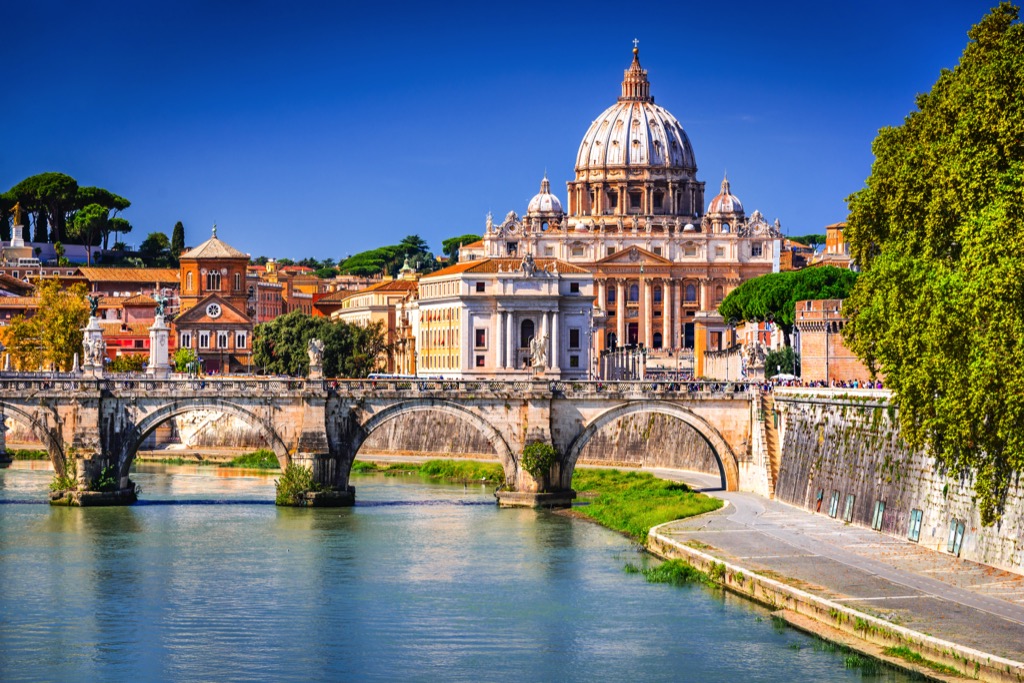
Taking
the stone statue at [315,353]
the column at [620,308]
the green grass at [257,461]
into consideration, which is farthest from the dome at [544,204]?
the stone statue at [315,353]

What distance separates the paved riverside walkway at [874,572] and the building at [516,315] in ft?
221

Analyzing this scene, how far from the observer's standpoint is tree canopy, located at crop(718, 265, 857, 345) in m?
97.4

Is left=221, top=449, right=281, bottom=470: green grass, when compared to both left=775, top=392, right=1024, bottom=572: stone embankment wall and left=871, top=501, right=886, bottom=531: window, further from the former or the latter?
left=871, top=501, right=886, bottom=531: window

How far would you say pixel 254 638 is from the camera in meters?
38.4

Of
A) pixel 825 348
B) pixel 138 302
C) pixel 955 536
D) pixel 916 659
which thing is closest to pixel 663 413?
pixel 825 348

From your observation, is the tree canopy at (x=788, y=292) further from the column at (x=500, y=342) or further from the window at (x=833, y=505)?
the window at (x=833, y=505)

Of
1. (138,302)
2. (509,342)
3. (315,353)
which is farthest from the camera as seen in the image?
(138,302)

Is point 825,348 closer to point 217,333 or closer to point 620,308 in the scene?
point 217,333

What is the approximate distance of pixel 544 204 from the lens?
7283 inches

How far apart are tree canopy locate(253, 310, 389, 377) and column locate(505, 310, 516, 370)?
9.44 meters

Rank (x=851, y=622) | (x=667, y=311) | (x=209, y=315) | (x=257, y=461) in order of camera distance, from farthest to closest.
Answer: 1. (x=667, y=311)
2. (x=209, y=315)
3. (x=257, y=461)
4. (x=851, y=622)

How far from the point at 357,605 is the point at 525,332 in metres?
81.1

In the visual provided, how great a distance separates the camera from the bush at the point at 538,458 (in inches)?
2388

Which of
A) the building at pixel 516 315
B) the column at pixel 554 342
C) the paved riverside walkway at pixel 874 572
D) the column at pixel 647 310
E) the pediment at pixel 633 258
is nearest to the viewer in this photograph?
the paved riverside walkway at pixel 874 572
